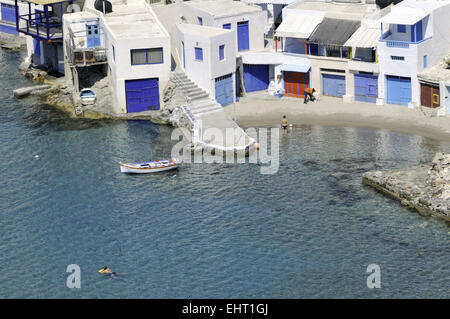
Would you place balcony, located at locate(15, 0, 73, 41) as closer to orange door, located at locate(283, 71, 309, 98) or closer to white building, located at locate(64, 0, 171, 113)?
white building, located at locate(64, 0, 171, 113)

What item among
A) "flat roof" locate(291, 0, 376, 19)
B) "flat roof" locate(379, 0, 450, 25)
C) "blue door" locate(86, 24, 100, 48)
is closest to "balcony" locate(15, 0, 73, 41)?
"blue door" locate(86, 24, 100, 48)

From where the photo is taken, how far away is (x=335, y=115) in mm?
94625

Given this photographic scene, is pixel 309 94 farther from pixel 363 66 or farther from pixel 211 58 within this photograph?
pixel 211 58

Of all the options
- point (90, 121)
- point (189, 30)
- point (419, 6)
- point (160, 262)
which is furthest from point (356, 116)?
point (160, 262)

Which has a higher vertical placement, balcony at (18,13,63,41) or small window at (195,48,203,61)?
balcony at (18,13,63,41)

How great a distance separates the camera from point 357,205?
75.2 metres

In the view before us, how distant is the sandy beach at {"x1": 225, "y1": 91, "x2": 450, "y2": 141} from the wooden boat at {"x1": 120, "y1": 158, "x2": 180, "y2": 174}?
13390 mm

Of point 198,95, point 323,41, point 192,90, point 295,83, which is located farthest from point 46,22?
point 323,41

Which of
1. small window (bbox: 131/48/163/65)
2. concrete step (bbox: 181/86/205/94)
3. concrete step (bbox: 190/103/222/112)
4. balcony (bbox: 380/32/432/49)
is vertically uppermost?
balcony (bbox: 380/32/432/49)

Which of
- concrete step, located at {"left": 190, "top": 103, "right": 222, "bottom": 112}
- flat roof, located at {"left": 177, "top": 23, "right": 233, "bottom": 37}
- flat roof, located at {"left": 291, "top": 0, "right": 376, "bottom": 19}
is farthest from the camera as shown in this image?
flat roof, located at {"left": 291, "top": 0, "right": 376, "bottom": 19}

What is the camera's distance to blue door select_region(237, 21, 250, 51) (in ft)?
331

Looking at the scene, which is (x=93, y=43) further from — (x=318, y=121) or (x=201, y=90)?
(x=318, y=121)

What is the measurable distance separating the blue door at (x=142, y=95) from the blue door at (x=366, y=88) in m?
20.3

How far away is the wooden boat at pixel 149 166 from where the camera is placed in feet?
269
